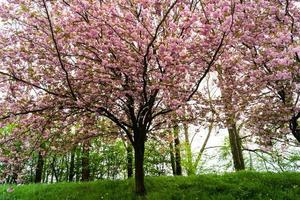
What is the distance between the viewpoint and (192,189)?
883 centimetres

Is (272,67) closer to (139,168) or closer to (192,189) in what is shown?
(192,189)

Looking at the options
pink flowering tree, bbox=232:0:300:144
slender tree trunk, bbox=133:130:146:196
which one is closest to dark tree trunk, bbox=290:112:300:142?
pink flowering tree, bbox=232:0:300:144

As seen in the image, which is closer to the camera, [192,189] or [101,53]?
[101,53]

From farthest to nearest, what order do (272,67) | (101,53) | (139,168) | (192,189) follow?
(192,189), (139,168), (272,67), (101,53)

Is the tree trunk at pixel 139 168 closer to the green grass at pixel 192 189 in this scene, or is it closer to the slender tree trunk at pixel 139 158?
the slender tree trunk at pixel 139 158

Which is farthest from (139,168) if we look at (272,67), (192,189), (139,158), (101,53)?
(272,67)

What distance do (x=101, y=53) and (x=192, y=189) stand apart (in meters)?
5.00

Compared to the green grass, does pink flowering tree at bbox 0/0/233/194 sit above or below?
above

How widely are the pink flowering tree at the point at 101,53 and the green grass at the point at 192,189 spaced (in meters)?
2.83

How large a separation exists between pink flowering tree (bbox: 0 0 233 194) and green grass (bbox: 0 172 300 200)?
2.83m

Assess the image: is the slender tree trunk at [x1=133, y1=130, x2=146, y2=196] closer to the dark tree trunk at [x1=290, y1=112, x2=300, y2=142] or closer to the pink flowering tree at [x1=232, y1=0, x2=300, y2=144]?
the pink flowering tree at [x1=232, y1=0, x2=300, y2=144]

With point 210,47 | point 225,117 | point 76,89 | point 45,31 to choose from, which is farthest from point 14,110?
point 225,117

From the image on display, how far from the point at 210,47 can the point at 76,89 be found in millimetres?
3373

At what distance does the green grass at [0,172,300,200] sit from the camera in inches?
318
